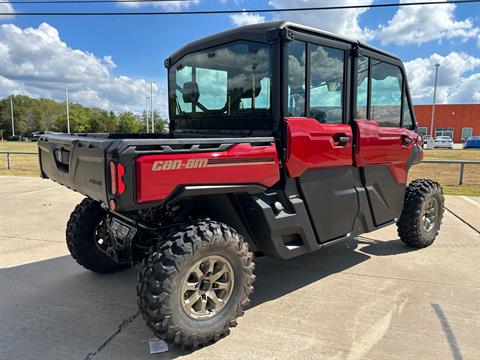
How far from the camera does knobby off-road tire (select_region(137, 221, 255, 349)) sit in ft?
8.69

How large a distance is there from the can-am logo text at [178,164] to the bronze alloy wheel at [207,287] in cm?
69

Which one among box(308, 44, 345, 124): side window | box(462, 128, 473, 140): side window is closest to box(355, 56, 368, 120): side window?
box(308, 44, 345, 124): side window

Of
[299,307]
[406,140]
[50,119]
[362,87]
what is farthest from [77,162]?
[50,119]

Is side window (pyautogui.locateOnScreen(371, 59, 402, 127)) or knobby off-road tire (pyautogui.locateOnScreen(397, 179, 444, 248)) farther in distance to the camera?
knobby off-road tire (pyautogui.locateOnScreen(397, 179, 444, 248))

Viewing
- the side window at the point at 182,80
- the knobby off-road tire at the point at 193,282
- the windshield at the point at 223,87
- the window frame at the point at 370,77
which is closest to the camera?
the knobby off-road tire at the point at 193,282

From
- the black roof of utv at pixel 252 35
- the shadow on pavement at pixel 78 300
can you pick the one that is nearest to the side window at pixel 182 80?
the black roof of utv at pixel 252 35

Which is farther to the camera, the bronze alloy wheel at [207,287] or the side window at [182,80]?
the side window at [182,80]

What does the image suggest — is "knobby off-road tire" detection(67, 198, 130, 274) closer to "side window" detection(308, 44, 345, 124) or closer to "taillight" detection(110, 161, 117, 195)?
"taillight" detection(110, 161, 117, 195)

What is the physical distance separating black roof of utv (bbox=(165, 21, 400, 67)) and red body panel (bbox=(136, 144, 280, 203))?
38.1 inches

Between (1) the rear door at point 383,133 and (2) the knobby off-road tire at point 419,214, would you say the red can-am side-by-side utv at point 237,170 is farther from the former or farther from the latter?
(2) the knobby off-road tire at point 419,214

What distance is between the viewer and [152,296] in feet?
8.62

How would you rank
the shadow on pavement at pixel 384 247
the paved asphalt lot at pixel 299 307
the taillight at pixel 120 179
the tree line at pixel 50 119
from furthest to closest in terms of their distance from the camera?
the tree line at pixel 50 119, the shadow on pavement at pixel 384 247, the paved asphalt lot at pixel 299 307, the taillight at pixel 120 179

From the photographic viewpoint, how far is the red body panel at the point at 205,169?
249 cm

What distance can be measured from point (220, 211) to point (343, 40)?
6.63 feet
